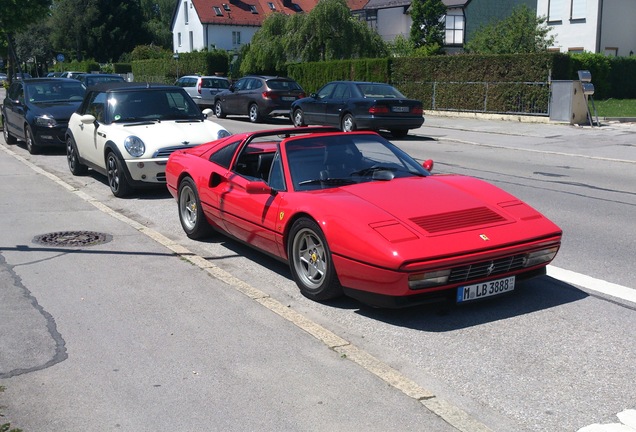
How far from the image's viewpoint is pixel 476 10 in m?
60.7

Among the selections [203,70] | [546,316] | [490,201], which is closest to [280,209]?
[490,201]

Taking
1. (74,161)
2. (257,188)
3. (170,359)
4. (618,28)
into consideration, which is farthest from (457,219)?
(618,28)

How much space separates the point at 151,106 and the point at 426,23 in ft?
152

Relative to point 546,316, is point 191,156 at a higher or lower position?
higher

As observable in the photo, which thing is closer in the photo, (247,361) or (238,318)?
(247,361)

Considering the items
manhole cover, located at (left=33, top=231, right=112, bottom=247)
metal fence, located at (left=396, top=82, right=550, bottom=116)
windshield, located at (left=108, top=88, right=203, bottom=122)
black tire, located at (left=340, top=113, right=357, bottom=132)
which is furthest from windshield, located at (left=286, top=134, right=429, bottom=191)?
metal fence, located at (left=396, top=82, right=550, bottom=116)

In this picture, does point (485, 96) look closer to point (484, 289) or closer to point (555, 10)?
point (555, 10)

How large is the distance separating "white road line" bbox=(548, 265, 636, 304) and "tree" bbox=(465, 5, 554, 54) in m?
32.6

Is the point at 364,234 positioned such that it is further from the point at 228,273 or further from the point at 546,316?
the point at 228,273

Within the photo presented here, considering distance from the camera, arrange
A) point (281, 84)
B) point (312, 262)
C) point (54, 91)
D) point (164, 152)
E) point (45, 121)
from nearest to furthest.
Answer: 1. point (312, 262)
2. point (164, 152)
3. point (45, 121)
4. point (54, 91)
5. point (281, 84)

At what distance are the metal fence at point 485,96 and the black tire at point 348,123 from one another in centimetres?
753

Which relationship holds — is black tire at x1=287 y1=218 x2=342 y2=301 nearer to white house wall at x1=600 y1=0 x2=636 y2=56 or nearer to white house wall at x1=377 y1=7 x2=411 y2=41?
white house wall at x1=600 y1=0 x2=636 y2=56

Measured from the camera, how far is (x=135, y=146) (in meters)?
11.2

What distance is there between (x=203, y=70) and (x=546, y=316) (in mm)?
48559
